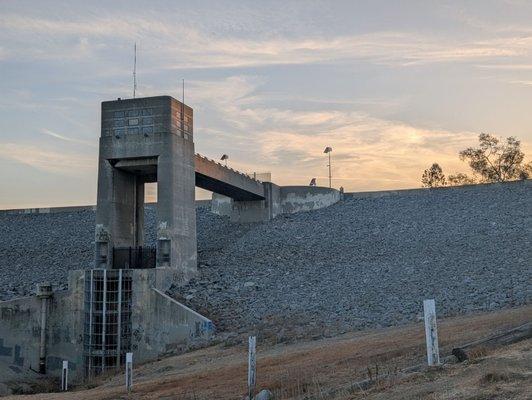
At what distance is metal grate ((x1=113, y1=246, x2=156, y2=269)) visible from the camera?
32.5 metres

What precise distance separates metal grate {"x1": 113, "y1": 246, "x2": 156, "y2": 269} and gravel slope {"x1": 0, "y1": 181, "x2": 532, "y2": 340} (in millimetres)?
2764

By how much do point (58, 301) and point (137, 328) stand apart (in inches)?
182

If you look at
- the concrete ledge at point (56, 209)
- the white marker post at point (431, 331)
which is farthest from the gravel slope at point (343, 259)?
the white marker post at point (431, 331)

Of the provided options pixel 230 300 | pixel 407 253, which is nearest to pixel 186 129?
pixel 230 300

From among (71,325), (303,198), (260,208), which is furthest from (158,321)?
(303,198)

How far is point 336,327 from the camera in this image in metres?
24.2

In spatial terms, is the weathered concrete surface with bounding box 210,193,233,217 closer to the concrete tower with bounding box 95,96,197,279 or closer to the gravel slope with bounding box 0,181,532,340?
the gravel slope with bounding box 0,181,532,340

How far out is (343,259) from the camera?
34.0 m

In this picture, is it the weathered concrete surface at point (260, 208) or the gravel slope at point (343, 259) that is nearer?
the gravel slope at point (343, 259)

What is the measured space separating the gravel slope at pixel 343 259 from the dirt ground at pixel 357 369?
3268 mm

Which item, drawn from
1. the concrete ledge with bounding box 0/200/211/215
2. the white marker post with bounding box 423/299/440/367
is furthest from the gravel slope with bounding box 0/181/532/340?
the white marker post with bounding box 423/299/440/367

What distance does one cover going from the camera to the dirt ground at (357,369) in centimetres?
1066

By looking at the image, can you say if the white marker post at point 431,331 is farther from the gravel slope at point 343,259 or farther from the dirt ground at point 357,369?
the gravel slope at point 343,259

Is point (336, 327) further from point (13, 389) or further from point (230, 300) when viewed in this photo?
point (13, 389)
